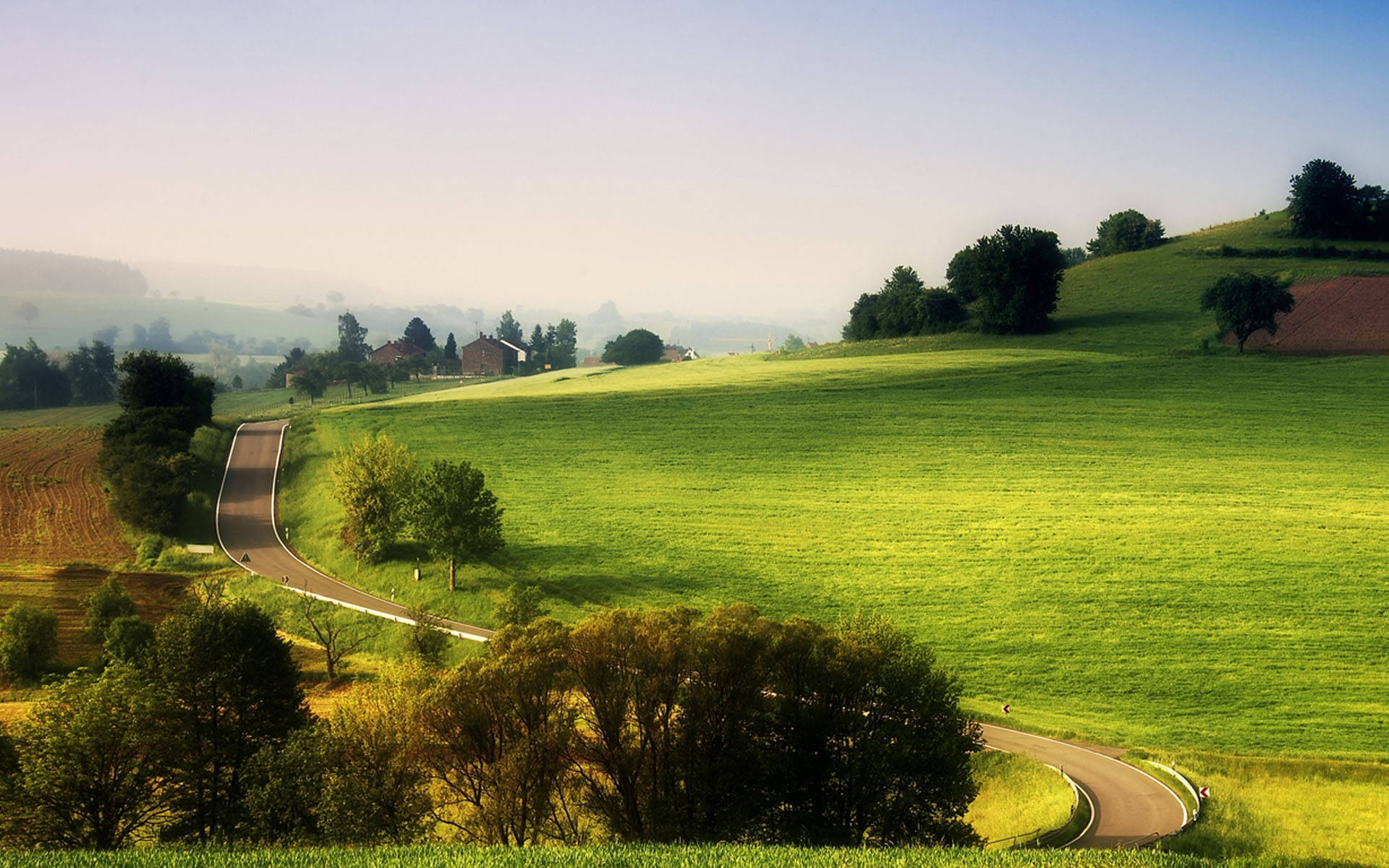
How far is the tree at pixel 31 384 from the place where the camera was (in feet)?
488

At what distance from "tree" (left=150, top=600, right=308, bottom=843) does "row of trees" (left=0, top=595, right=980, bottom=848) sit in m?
0.12

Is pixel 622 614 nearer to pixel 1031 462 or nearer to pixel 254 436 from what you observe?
pixel 1031 462

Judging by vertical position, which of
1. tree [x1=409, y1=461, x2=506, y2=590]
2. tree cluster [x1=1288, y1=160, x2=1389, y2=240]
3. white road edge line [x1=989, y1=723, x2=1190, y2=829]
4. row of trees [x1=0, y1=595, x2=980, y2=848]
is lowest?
white road edge line [x1=989, y1=723, x2=1190, y2=829]

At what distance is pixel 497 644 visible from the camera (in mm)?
29719

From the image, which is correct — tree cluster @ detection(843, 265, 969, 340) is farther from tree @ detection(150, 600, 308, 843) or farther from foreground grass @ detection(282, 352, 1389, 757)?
tree @ detection(150, 600, 308, 843)

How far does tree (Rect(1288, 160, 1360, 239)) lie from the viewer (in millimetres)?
119000

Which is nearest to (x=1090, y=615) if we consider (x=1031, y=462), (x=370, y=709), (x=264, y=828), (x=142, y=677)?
(x=1031, y=462)

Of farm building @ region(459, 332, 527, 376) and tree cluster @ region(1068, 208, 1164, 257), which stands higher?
tree cluster @ region(1068, 208, 1164, 257)

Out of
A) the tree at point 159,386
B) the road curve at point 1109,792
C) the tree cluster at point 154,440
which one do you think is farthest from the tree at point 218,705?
the tree at point 159,386

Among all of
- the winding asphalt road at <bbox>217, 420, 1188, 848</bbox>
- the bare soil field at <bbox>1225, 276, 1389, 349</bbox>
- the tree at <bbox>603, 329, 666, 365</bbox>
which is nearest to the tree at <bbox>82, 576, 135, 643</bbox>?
the winding asphalt road at <bbox>217, 420, 1188, 848</bbox>

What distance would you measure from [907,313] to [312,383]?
85268mm

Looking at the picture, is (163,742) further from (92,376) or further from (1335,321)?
(92,376)

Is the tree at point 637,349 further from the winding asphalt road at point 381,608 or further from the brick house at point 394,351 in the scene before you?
the winding asphalt road at point 381,608

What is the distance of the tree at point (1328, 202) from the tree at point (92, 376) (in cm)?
18549
